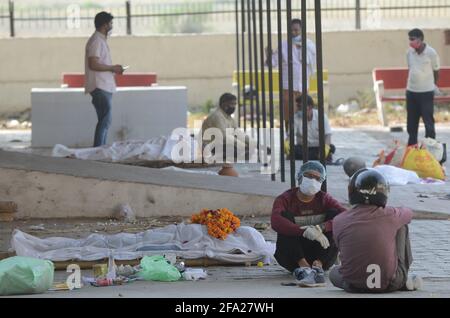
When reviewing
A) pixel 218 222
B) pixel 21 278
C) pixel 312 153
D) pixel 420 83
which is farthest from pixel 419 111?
pixel 21 278

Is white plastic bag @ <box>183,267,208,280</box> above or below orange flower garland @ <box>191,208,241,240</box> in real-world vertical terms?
below

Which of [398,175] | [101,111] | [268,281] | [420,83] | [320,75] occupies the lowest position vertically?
[268,281]

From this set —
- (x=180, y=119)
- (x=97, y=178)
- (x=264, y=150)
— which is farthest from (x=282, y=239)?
(x=180, y=119)

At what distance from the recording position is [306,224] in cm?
874

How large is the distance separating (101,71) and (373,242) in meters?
8.64

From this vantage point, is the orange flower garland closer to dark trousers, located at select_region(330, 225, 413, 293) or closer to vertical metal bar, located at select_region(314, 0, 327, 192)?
vertical metal bar, located at select_region(314, 0, 327, 192)

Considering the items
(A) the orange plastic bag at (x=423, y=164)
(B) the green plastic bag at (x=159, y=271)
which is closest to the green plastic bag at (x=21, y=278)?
(B) the green plastic bag at (x=159, y=271)

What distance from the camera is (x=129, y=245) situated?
963 centimetres

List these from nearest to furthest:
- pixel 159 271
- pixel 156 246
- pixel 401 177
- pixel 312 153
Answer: pixel 159 271 < pixel 156 246 < pixel 401 177 < pixel 312 153

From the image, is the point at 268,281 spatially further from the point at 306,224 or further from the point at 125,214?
the point at 125,214

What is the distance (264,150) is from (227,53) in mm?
9809

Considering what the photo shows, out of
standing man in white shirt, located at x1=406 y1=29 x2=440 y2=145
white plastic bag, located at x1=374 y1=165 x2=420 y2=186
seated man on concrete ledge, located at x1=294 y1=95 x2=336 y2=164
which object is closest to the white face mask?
white plastic bag, located at x1=374 y1=165 x2=420 y2=186

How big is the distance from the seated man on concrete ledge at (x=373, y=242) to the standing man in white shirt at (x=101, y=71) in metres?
8.24

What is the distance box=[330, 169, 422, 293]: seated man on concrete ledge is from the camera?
7.77 meters
